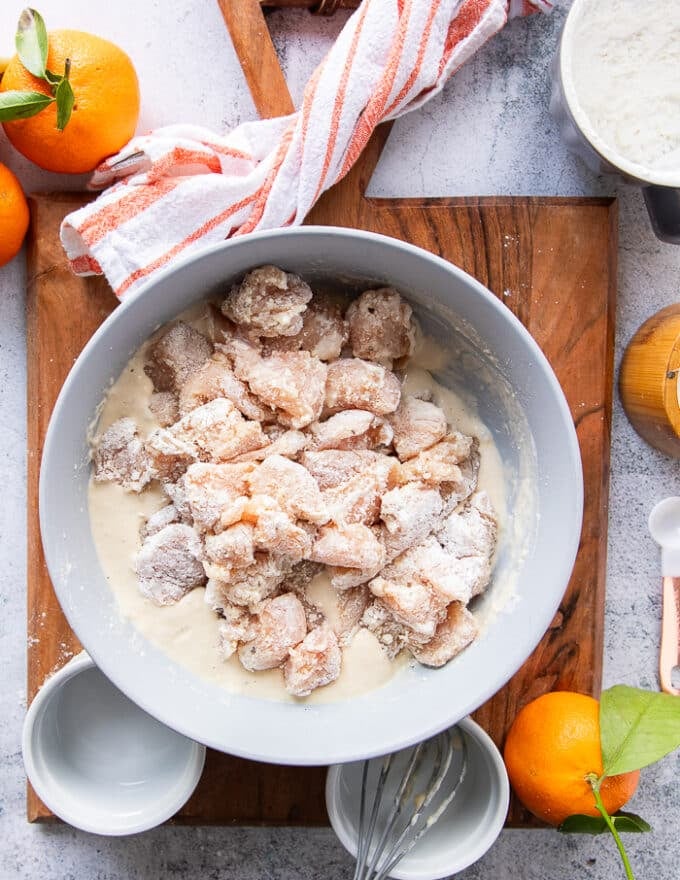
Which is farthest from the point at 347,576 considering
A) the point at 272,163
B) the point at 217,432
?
the point at 272,163

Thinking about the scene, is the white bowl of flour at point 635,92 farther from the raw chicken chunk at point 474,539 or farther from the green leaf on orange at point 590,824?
the green leaf on orange at point 590,824

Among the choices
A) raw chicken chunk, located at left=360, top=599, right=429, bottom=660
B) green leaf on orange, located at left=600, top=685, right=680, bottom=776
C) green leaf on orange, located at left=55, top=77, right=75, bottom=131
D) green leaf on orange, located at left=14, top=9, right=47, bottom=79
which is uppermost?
green leaf on orange, located at left=14, top=9, right=47, bottom=79

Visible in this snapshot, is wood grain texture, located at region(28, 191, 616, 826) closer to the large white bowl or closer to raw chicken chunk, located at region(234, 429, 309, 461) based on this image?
the large white bowl

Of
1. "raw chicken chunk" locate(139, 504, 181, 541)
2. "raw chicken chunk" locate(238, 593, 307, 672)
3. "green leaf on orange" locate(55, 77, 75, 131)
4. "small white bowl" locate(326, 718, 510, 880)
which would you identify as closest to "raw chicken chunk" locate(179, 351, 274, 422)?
"raw chicken chunk" locate(139, 504, 181, 541)

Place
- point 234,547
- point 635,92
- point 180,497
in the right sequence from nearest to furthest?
point 234,547
point 180,497
point 635,92

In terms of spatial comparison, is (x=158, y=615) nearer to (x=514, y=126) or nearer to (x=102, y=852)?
(x=102, y=852)

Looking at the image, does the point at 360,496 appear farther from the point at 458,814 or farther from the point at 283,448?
the point at 458,814

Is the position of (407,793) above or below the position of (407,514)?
below
